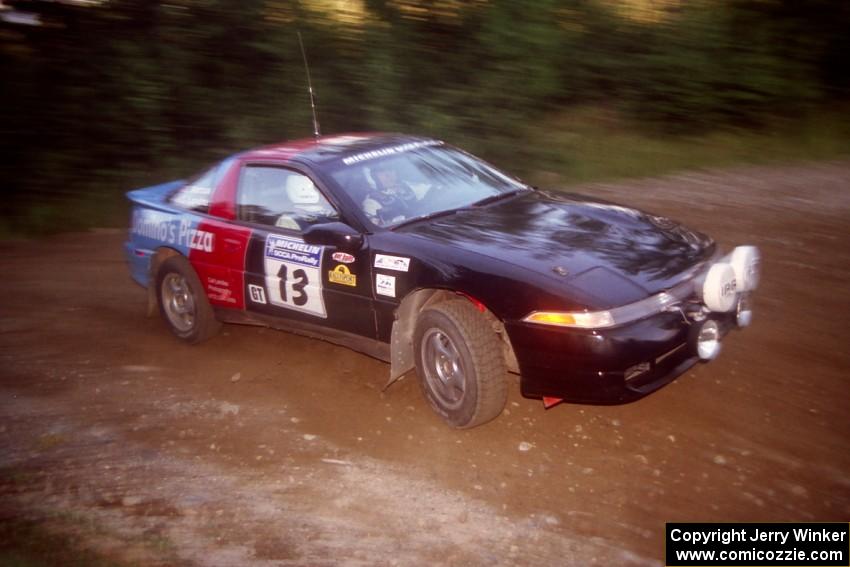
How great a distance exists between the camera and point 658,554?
342cm

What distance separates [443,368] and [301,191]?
1518 mm

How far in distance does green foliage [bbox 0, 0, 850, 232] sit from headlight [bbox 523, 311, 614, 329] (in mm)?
7469

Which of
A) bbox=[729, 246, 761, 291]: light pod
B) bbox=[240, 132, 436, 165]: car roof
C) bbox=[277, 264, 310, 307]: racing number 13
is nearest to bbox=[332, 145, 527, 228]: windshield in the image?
bbox=[240, 132, 436, 165]: car roof

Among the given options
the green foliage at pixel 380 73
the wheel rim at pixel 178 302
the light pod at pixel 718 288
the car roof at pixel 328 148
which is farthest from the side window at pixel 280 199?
the green foliage at pixel 380 73

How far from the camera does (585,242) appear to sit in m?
4.47

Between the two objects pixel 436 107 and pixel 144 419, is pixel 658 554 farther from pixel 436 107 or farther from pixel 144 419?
pixel 436 107

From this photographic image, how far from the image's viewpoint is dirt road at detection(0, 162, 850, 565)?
3.63 metres

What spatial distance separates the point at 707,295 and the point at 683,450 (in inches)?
31.9

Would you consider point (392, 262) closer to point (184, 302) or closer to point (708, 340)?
point (708, 340)

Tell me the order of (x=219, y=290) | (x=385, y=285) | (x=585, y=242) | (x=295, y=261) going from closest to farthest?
(x=585, y=242) < (x=385, y=285) < (x=295, y=261) < (x=219, y=290)

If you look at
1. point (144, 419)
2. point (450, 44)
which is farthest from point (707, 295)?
point (450, 44)

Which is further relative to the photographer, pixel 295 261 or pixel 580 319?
pixel 295 261

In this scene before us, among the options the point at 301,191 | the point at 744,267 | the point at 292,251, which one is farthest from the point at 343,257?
the point at 744,267

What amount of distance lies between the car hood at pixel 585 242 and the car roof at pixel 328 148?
864 mm
